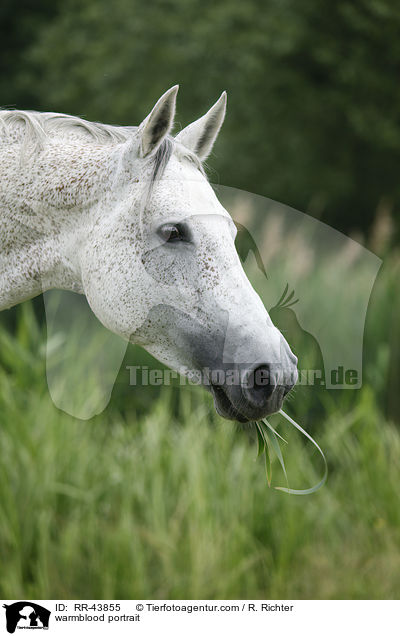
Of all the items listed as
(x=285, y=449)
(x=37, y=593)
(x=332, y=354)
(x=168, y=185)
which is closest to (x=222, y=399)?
(x=168, y=185)

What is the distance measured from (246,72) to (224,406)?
1063cm

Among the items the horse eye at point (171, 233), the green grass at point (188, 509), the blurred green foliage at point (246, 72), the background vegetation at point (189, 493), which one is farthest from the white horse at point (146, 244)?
the blurred green foliage at point (246, 72)

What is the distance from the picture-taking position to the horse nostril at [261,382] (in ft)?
4.44

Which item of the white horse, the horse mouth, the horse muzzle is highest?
the white horse

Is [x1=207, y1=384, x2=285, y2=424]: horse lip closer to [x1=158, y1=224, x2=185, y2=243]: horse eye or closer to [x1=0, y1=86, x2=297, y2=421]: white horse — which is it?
[x1=0, y1=86, x2=297, y2=421]: white horse

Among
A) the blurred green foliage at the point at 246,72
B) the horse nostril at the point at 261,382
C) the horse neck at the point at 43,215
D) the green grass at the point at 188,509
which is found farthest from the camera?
the blurred green foliage at the point at 246,72

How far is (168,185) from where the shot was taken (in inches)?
57.7

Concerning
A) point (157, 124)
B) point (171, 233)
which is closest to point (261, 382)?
point (171, 233)

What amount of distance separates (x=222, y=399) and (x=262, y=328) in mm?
190

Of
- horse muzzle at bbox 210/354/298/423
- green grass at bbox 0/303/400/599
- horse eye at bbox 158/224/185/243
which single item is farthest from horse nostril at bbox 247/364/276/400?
green grass at bbox 0/303/400/599

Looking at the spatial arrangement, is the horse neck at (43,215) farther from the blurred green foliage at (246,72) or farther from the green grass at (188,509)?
the blurred green foliage at (246,72)

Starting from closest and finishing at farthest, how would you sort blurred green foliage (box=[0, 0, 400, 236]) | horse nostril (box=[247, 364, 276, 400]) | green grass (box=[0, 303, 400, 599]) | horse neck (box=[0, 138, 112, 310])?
horse nostril (box=[247, 364, 276, 400]) → horse neck (box=[0, 138, 112, 310]) → green grass (box=[0, 303, 400, 599]) → blurred green foliage (box=[0, 0, 400, 236])

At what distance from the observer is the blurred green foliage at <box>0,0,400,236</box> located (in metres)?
10.6

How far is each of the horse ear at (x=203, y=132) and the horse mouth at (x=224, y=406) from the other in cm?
58
